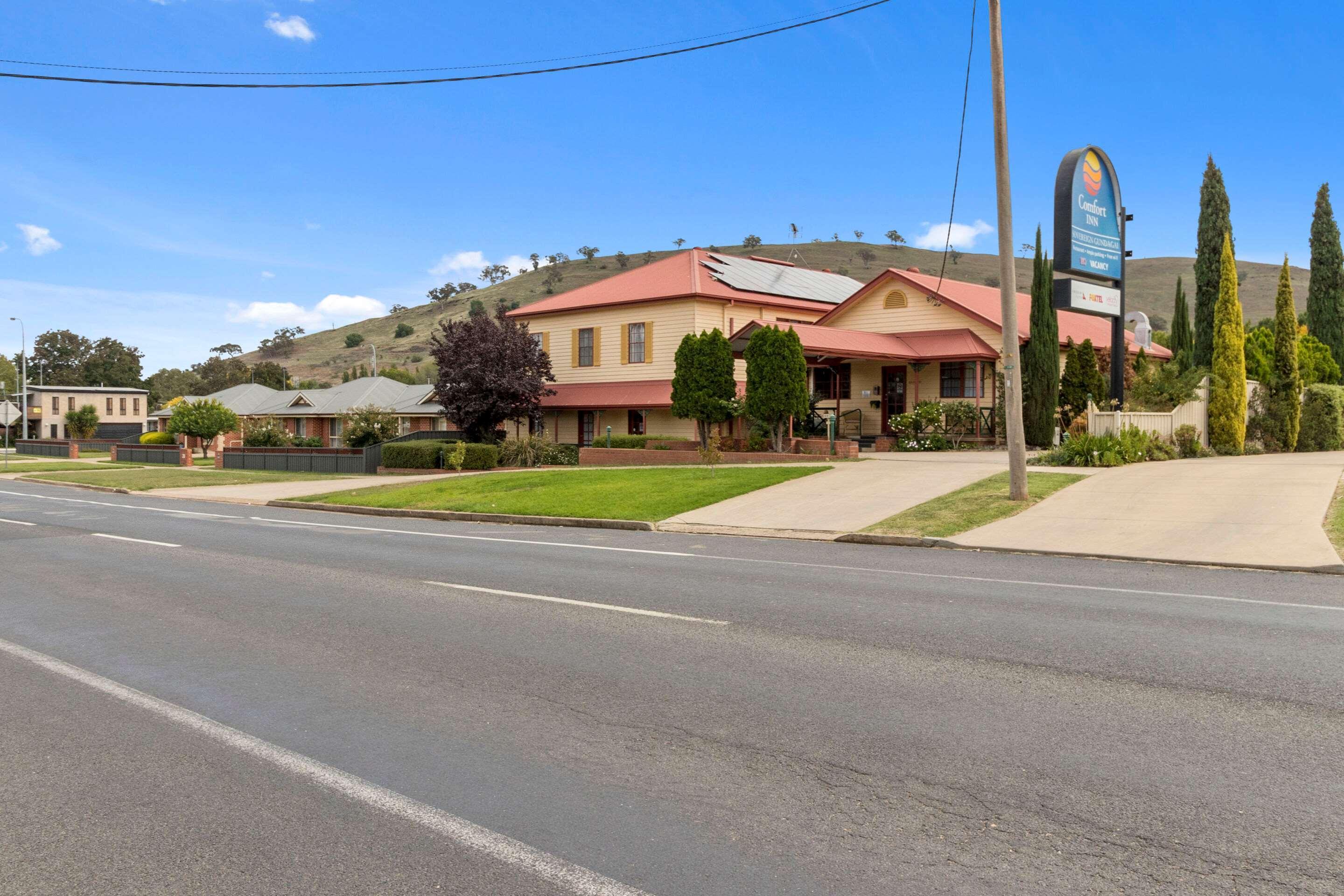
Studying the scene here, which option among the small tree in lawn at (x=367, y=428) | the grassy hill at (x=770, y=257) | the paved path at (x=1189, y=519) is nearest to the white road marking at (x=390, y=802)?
the paved path at (x=1189, y=519)

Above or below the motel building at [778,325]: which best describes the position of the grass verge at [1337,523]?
below

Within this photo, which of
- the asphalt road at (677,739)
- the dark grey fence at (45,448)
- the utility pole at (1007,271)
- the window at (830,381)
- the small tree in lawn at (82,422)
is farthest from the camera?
the small tree in lawn at (82,422)

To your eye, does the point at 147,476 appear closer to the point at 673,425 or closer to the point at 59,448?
the point at 673,425

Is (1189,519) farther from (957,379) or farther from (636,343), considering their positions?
(636,343)

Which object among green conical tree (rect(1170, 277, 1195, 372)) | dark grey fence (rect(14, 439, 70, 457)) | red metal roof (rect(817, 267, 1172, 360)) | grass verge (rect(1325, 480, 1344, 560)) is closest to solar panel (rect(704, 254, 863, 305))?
red metal roof (rect(817, 267, 1172, 360))

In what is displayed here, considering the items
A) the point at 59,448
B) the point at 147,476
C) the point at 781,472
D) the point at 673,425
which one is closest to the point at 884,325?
the point at 673,425

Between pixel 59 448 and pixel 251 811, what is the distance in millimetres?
67330

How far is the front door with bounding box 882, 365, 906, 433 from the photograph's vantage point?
3538 cm

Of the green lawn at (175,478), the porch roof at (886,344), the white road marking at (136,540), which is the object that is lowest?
the white road marking at (136,540)

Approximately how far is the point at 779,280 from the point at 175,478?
2503 cm

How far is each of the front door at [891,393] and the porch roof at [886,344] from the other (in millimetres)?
1238

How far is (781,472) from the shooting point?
22.3m

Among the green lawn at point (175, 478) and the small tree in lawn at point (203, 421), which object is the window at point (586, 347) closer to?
the green lawn at point (175, 478)

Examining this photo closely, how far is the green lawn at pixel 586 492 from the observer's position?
1944cm
